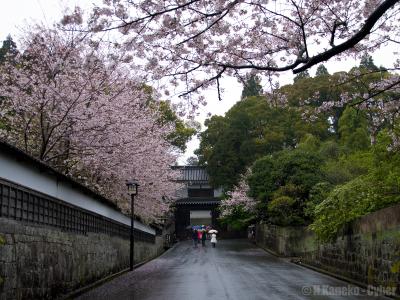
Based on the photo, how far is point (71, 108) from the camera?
48.5 ft

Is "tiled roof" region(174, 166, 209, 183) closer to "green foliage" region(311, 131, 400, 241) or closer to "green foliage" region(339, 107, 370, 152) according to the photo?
"green foliage" region(339, 107, 370, 152)

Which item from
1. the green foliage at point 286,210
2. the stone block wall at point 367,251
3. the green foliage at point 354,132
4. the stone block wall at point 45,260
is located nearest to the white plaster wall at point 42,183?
the stone block wall at point 45,260

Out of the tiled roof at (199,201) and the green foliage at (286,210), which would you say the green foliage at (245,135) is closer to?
the tiled roof at (199,201)

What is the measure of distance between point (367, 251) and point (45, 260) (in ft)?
29.7

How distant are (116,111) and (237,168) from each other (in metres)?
34.1

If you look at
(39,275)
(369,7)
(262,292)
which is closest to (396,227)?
(262,292)

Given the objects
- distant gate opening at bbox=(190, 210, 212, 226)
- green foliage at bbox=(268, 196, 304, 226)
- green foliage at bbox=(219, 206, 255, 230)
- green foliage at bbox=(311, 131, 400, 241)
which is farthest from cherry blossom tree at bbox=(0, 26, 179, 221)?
distant gate opening at bbox=(190, 210, 212, 226)

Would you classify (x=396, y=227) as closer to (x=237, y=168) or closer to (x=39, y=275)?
(x=39, y=275)

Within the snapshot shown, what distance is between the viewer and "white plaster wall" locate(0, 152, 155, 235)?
8981 millimetres

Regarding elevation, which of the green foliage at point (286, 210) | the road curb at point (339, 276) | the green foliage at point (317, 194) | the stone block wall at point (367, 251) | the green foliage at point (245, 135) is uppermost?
the green foliage at point (245, 135)

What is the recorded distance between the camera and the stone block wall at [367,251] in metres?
11.7

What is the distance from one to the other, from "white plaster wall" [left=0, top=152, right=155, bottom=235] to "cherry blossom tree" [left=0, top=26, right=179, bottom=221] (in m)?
1.47

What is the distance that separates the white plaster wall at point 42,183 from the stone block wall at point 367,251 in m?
Answer: 6.89

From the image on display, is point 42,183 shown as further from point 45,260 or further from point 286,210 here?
point 286,210
